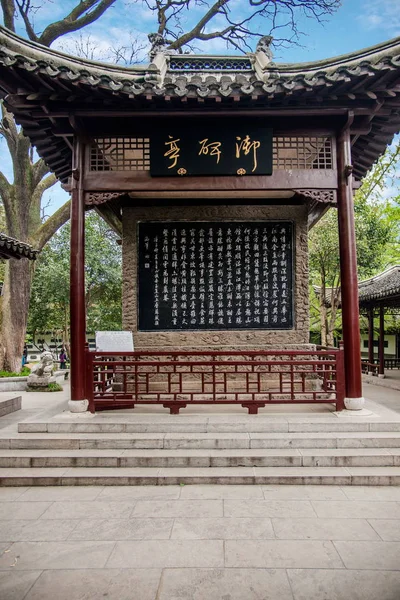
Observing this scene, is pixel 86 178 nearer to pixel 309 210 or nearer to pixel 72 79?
pixel 72 79

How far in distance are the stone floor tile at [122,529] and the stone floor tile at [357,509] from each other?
1342 millimetres

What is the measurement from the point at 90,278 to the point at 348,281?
578 inches

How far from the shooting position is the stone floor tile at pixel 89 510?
3494 millimetres

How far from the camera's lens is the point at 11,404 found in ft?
23.6

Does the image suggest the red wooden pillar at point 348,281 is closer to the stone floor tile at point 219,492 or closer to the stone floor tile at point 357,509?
the stone floor tile at point 357,509

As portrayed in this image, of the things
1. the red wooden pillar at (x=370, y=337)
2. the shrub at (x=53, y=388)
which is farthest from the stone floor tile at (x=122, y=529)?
the red wooden pillar at (x=370, y=337)

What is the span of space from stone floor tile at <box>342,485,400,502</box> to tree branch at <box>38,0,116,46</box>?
47.2ft

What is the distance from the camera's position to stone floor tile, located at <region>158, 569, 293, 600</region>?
2420 millimetres

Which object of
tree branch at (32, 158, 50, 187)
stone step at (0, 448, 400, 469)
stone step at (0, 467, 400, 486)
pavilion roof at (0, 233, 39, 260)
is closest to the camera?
stone step at (0, 467, 400, 486)

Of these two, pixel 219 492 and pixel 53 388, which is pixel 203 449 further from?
pixel 53 388

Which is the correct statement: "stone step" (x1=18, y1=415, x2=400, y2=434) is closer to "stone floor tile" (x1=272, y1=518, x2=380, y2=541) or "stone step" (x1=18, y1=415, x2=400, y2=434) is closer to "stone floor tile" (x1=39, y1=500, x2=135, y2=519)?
"stone floor tile" (x1=39, y1=500, x2=135, y2=519)

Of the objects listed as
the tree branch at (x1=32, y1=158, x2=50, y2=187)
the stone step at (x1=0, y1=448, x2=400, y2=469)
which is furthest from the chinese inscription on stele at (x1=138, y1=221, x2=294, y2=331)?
the tree branch at (x1=32, y1=158, x2=50, y2=187)

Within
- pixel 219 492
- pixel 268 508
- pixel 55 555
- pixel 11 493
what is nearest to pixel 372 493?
pixel 268 508

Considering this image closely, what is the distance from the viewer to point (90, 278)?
18.4m
